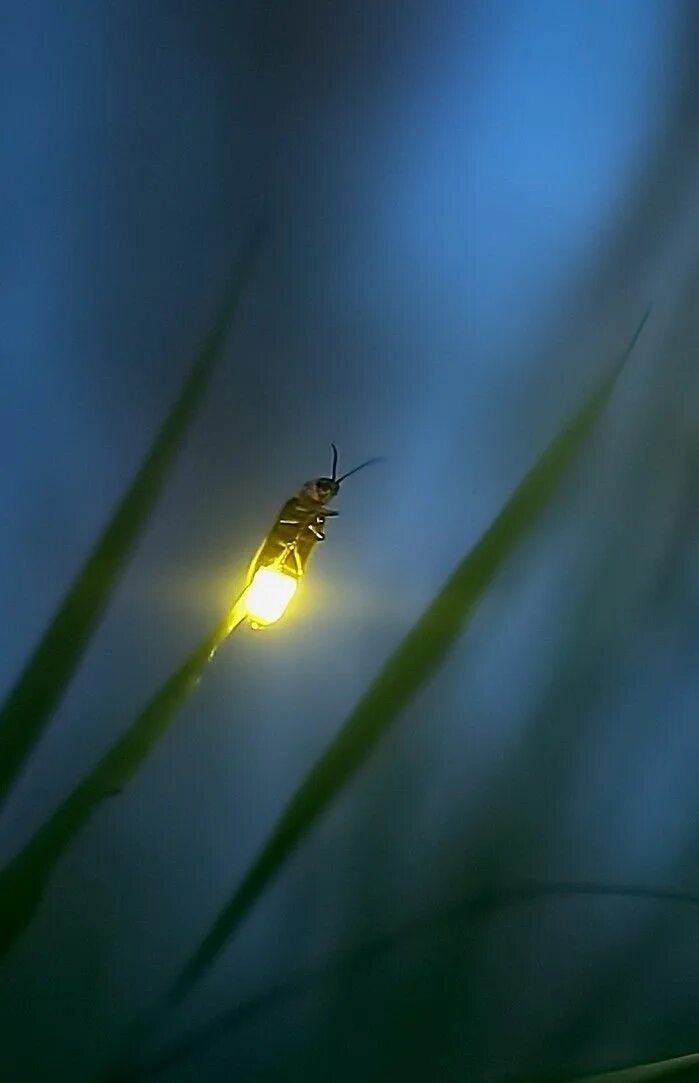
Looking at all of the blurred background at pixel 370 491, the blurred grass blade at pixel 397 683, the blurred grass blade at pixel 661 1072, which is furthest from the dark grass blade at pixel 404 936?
the blurred grass blade at pixel 661 1072

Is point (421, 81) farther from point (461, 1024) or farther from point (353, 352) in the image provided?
point (461, 1024)

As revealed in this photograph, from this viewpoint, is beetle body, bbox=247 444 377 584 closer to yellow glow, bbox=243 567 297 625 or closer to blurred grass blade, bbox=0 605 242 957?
yellow glow, bbox=243 567 297 625

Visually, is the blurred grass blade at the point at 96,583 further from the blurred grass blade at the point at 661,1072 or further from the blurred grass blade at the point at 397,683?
the blurred grass blade at the point at 661,1072

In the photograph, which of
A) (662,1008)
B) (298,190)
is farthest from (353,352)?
(662,1008)

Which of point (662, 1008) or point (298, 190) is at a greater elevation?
point (298, 190)

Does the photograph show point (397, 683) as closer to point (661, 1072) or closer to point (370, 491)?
point (370, 491)

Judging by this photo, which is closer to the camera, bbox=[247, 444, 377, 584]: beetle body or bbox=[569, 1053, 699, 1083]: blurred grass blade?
bbox=[569, 1053, 699, 1083]: blurred grass blade

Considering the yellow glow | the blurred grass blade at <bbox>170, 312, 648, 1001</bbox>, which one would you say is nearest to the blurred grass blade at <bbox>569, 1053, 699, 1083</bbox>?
the blurred grass blade at <bbox>170, 312, 648, 1001</bbox>
